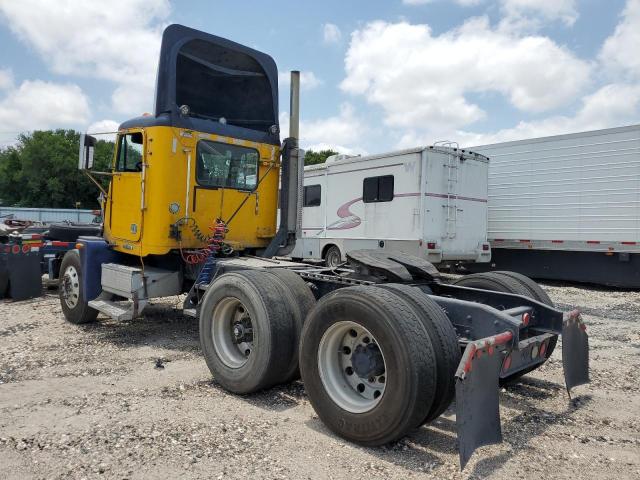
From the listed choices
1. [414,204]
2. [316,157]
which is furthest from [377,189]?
[316,157]

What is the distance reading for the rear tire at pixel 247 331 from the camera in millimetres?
4344

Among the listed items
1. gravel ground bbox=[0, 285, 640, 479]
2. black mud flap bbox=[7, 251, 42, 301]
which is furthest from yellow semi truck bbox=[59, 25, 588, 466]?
black mud flap bbox=[7, 251, 42, 301]

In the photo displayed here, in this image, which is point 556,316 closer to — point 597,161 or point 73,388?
point 73,388

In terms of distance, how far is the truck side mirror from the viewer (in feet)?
22.4

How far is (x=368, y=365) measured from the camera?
359 centimetres

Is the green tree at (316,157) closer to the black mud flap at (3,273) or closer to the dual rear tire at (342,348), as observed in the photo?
the black mud flap at (3,273)

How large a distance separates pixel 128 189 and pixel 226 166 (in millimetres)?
1318

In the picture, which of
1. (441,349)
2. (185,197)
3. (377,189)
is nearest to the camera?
(441,349)

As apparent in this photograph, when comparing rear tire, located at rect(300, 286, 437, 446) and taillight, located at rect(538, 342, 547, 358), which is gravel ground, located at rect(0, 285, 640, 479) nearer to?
rear tire, located at rect(300, 286, 437, 446)

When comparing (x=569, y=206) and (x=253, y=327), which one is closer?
(x=253, y=327)

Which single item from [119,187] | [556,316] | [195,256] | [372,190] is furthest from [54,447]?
[372,190]

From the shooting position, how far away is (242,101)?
7.19 metres

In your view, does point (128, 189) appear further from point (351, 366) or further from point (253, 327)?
point (351, 366)

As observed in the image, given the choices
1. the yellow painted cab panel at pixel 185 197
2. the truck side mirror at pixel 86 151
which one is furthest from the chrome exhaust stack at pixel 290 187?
the truck side mirror at pixel 86 151
